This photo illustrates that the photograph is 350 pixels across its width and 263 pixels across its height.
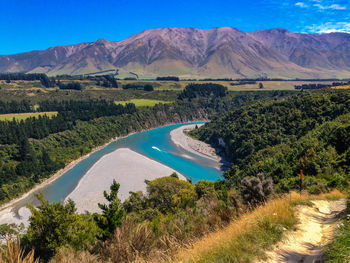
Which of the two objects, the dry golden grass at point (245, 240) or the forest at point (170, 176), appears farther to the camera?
the forest at point (170, 176)

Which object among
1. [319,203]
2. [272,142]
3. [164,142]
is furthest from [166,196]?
[164,142]

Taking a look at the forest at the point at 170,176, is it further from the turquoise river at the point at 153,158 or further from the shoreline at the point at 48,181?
the turquoise river at the point at 153,158

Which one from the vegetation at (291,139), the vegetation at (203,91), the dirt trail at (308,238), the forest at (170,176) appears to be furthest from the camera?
the vegetation at (203,91)

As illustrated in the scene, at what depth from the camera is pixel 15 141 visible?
6481 cm

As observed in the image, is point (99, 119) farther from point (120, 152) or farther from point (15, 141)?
point (15, 141)

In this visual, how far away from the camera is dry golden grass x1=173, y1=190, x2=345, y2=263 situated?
6.39 metres

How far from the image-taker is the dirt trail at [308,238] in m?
6.77

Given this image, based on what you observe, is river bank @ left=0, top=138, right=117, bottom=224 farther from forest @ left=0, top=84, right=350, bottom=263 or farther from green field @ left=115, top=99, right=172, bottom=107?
green field @ left=115, top=99, right=172, bottom=107

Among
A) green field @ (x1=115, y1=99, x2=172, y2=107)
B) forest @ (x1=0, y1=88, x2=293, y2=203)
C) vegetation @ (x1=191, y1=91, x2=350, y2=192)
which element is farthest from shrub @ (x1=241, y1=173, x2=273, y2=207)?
green field @ (x1=115, y1=99, x2=172, y2=107)

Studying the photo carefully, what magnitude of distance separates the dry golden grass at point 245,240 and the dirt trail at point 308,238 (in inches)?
11.3

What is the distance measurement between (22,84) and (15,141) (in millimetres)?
121481

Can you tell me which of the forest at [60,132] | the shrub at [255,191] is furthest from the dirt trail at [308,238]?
the forest at [60,132]

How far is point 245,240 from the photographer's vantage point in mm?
7094

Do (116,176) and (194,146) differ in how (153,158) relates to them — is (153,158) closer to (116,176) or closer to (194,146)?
(116,176)
